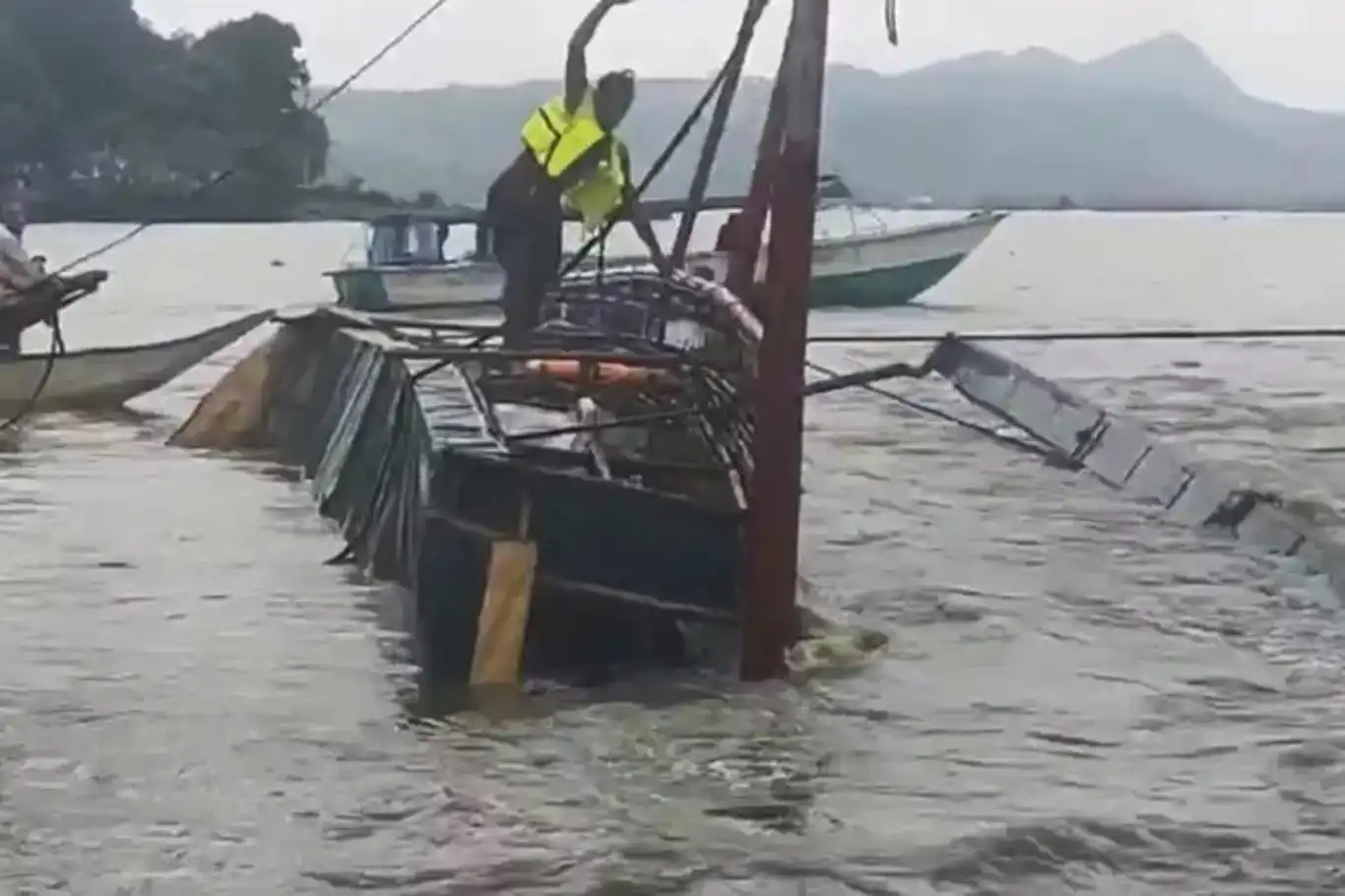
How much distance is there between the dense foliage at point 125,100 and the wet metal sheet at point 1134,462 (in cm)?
7305

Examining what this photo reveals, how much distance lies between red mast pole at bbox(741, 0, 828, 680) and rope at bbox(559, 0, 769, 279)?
7.68 feet

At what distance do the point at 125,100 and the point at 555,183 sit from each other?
103615mm

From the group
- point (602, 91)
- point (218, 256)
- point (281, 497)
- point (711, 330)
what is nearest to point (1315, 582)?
point (711, 330)

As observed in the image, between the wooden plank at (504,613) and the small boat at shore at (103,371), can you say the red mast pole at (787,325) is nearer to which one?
the wooden plank at (504,613)

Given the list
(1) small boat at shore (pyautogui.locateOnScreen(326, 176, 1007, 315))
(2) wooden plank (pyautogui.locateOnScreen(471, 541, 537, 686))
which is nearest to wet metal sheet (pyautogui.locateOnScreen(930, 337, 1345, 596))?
(1) small boat at shore (pyautogui.locateOnScreen(326, 176, 1007, 315))

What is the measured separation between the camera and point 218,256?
84562 mm

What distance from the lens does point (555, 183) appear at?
14.9 meters

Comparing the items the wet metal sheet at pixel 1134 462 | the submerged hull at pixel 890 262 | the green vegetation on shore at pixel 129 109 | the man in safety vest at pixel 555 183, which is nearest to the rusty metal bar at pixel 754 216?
the man in safety vest at pixel 555 183

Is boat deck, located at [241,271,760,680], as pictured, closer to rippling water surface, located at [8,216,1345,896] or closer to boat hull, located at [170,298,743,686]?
boat hull, located at [170,298,743,686]

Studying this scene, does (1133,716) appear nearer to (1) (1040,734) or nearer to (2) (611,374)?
(1) (1040,734)

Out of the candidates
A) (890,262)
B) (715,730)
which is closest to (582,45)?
(715,730)

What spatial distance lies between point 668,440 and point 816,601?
184 centimetres

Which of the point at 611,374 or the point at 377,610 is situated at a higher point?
the point at 611,374

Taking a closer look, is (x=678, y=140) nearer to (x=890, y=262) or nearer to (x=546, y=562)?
(x=546, y=562)
